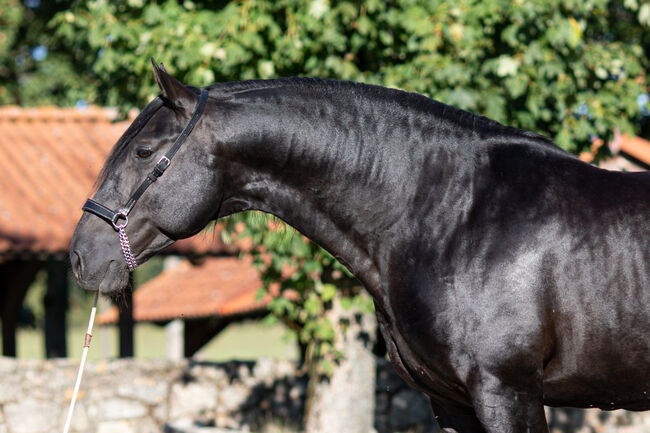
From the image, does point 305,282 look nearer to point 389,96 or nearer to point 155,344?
point 389,96

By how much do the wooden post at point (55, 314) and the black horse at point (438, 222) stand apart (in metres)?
9.02

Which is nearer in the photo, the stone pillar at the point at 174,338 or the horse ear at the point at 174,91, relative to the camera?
the horse ear at the point at 174,91

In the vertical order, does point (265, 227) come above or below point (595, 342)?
above

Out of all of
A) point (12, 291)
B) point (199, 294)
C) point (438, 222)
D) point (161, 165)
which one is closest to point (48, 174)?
point (12, 291)

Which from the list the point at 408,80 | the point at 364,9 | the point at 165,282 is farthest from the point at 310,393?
the point at 165,282

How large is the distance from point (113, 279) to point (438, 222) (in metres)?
1.19

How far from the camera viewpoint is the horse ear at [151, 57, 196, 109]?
260 cm

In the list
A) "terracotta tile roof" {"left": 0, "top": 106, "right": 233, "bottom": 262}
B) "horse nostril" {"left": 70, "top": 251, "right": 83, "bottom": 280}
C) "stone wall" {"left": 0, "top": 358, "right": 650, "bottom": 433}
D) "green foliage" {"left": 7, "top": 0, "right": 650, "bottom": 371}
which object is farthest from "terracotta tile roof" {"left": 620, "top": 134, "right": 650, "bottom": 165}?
"horse nostril" {"left": 70, "top": 251, "right": 83, "bottom": 280}

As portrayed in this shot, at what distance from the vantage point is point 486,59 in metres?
5.80

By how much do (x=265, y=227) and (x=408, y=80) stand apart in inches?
60.3

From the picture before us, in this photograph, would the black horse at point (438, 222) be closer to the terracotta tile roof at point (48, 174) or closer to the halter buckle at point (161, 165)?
the halter buckle at point (161, 165)

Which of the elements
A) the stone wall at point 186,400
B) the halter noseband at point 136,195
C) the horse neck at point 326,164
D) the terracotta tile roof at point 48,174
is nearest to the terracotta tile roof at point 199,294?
the terracotta tile roof at point 48,174

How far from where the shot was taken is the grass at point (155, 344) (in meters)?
27.0

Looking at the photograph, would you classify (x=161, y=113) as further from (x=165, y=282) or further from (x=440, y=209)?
(x=165, y=282)
